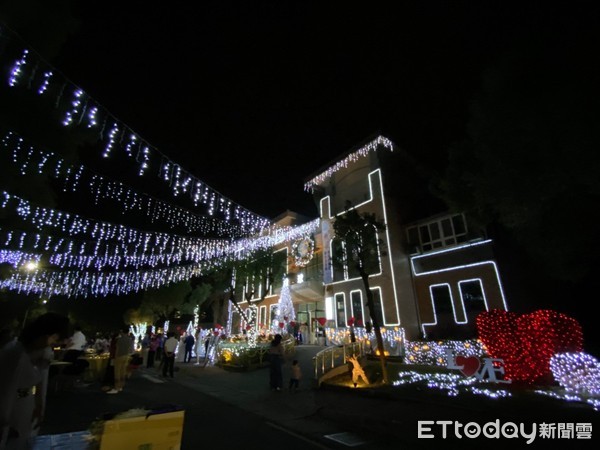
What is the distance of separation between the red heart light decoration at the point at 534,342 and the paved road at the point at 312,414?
2.00 metres

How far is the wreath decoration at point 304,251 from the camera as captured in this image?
2423cm

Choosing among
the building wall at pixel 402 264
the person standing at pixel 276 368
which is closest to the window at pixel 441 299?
the building wall at pixel 402 264

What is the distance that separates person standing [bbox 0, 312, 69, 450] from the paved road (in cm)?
252

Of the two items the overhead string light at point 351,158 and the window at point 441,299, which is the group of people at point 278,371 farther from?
the overhead string light at point 351,158

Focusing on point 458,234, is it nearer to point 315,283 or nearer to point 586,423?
point 315,283

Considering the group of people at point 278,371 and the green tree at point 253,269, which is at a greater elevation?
the green tree at point 253,269

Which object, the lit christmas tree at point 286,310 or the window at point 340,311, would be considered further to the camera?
the lit christmas tree at point 286,310

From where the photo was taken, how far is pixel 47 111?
35.3 feet

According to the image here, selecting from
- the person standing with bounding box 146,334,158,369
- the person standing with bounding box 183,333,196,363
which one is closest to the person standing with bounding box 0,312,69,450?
the person standing with bounding box 146,334,158,369

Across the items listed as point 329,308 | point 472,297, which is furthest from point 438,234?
point 329,308

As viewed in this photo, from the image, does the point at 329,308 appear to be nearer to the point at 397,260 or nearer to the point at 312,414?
the point at 397,260

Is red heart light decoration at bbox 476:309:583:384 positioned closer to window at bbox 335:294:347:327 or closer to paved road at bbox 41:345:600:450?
paved road at bbox 41:345:600:450

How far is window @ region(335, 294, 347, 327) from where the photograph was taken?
2059cm

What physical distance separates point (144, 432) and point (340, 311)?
19703 millimetres
